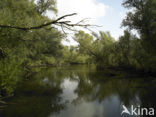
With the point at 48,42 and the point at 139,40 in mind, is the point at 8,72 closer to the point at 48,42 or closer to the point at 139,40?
the point at 48,42

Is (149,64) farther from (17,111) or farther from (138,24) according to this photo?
(17,111)

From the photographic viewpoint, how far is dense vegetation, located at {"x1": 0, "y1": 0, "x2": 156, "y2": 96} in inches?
272

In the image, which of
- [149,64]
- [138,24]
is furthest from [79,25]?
[138,24]

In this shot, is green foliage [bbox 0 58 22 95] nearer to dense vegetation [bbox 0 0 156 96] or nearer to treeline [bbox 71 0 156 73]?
dense vegetation [bbox 0 0 156 96]

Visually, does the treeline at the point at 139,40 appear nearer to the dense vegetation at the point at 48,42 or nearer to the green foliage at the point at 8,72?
the dense vegetation at the point at 48,42

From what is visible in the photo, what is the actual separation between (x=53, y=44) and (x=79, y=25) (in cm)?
1559

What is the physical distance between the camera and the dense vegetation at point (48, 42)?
6906 mm

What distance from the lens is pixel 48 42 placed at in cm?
1802

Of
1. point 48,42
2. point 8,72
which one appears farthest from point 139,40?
point 8,72

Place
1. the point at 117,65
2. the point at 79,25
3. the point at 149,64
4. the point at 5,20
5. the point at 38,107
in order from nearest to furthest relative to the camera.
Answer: the point at 79,25 < the point at 38,107 < the point at 5,20 < the point at 149,64 < the point at 117,65

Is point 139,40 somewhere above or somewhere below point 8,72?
above

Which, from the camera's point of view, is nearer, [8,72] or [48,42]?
[8,72]

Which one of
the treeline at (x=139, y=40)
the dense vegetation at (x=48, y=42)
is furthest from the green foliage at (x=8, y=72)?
the treeline at (x=139, y=40)

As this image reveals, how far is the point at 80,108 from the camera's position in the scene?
6355 millimetres
